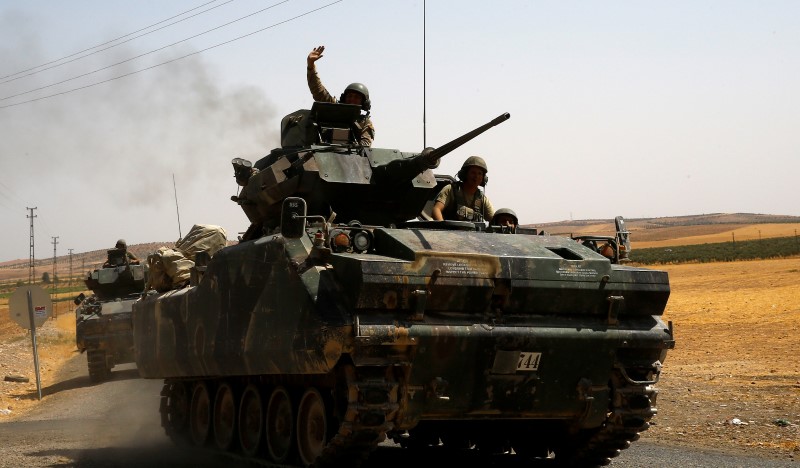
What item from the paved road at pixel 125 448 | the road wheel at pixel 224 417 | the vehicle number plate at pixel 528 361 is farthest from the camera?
the road wheel at pixel 224 417

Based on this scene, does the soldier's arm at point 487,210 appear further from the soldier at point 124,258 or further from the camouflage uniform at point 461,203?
the soldier at point 124,258

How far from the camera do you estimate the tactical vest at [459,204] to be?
45.1ft

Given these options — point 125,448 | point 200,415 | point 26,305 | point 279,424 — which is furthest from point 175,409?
point 26,305

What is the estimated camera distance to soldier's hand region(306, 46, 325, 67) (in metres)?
15.5

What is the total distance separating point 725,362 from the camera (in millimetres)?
24703

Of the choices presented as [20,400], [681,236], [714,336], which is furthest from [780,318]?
[681,236]

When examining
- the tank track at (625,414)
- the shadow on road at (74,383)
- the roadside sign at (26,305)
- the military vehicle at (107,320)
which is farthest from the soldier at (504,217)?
the military vehicle at (107,320)

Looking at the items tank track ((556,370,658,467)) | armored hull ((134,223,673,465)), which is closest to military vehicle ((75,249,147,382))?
armored hull ((134,223,673,465))

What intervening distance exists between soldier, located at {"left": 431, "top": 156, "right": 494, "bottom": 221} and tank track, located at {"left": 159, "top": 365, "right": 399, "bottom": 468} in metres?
3.48

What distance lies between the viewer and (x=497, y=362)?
10.8m

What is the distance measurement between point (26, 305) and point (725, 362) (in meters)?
14.0

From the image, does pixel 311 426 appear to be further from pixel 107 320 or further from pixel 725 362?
pixel 107 320

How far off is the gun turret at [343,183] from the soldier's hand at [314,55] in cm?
184

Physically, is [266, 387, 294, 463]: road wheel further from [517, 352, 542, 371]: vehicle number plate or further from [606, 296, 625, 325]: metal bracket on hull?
[606, 296, 625, 325]: metal bracket on hull
